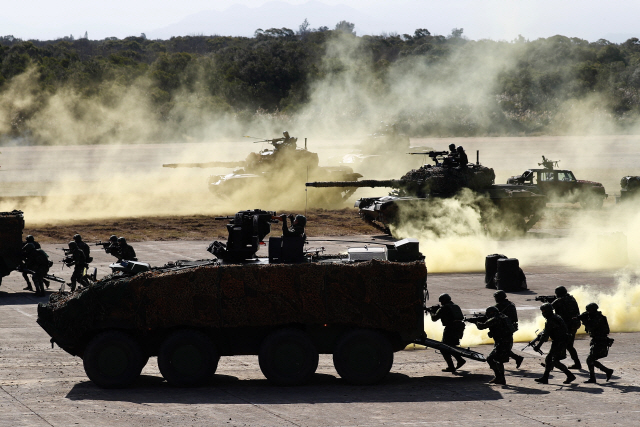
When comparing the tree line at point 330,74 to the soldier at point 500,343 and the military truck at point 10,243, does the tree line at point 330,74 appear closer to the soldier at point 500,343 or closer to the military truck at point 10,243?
the military truck at point 10,243

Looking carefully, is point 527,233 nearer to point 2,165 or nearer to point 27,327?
point 27,327

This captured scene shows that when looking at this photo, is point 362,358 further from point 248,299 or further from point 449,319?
point 248,299

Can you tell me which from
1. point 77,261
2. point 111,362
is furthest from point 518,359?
point 77,261

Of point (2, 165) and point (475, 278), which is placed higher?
point (2, 165)

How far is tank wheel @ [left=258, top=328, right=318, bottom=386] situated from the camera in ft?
39.8

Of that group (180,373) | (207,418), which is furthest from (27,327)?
(207,418)

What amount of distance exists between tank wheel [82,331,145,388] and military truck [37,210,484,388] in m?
0.01

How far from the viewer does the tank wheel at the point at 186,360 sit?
12.1 metres

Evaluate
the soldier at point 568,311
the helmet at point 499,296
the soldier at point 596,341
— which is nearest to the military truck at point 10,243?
the helmet at point 499,296

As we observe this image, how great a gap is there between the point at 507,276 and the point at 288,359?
9.31 metres

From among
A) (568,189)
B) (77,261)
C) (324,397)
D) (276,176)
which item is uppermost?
(276,176)

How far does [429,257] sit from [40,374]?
1359cm

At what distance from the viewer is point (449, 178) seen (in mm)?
28766

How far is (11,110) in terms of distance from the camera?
49.2 meters
